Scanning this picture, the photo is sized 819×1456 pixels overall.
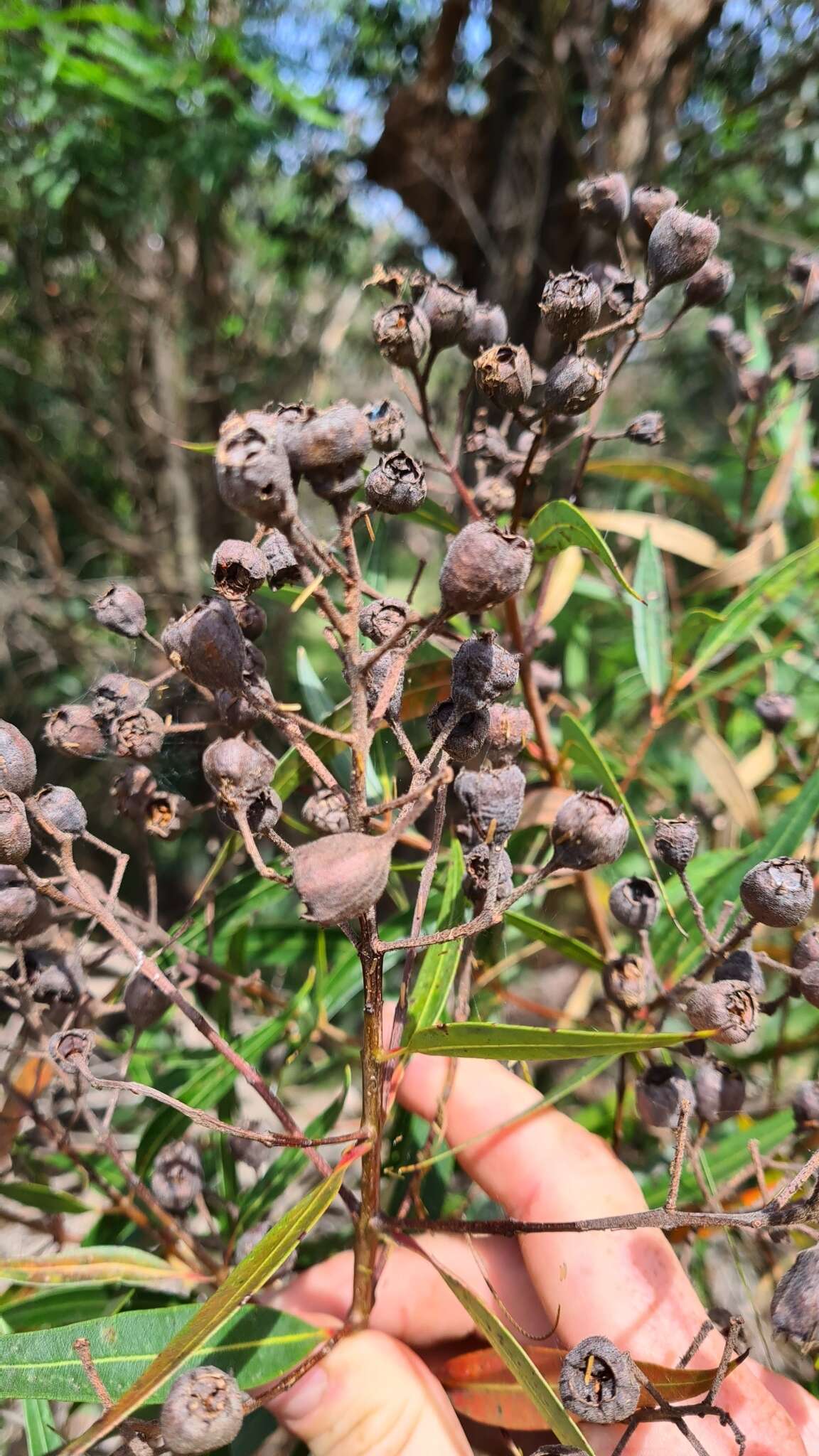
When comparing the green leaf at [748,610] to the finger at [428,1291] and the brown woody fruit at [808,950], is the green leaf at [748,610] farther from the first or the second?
the finger at [428,1291]

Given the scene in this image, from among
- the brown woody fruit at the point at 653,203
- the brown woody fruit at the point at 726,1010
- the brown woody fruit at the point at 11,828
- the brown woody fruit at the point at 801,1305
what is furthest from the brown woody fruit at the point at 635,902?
the brown woody fruit at the point at 653,203

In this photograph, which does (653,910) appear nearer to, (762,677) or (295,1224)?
(295,1224)

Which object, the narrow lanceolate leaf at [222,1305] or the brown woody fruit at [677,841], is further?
the brown woody fruit at [677,841]

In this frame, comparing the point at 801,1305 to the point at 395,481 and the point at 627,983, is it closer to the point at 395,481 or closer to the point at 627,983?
the point at 627,983

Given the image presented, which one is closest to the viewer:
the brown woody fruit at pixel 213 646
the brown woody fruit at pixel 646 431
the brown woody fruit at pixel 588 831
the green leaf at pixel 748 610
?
the brown woody fruit at pixel 213 646

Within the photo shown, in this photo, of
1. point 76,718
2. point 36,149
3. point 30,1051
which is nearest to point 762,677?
point 76,718

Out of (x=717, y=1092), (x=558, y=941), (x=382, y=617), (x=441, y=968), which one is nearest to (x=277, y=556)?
(x=382, y=617)
